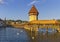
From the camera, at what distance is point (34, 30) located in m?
73.6

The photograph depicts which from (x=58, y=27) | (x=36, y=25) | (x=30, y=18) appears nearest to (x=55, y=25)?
(x=58, y=27)

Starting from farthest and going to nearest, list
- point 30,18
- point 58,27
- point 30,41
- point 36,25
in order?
point 30,18 → point 36,25 → point 58,27 → point 30,41

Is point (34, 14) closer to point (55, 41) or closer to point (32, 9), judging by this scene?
point (32, 9)

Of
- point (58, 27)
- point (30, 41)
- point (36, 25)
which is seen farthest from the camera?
point (36, 25)

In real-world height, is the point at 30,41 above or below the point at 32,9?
below

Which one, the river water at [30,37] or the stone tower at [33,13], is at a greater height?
the stone tower at [33,13]

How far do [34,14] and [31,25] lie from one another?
1294 cm

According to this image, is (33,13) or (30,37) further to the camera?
(33,13)

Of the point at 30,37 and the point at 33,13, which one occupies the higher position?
the point at 33,13

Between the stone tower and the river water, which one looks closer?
the river water

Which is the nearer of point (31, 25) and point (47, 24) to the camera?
point (47, 24)

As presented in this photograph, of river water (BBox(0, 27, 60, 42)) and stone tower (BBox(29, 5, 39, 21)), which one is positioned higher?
stone tower (BBox(29, 5, 39, 21))

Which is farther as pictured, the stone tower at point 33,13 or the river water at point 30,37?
the stone tower at point 33,13

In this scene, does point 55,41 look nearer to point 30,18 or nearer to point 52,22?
point 52,22
